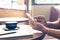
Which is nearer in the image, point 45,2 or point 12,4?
point 12,4

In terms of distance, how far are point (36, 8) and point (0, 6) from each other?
912 mm

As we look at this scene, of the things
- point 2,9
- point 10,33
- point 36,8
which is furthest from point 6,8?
point 10,33

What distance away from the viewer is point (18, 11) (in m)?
2.88

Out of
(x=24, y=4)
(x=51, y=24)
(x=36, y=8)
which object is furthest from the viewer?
(x=36, y=8)

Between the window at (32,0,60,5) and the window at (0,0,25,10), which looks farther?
the window at (32,0,60,5)

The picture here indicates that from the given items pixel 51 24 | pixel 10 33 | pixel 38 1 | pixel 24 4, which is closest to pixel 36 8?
pixel 38 1

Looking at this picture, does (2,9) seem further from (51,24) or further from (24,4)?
(51,24)

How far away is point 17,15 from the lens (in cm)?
286

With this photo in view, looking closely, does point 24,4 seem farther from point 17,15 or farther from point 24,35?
point 24,35

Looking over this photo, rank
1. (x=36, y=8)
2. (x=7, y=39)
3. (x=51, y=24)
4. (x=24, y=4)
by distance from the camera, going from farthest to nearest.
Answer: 1. (x=36, y=8)
2. (x=24, y=4)
3. (x=51, y=24)
4. (x=7, y=39)

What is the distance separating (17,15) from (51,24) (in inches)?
38.8

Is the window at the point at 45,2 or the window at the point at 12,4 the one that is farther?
the window at the point at 45,2

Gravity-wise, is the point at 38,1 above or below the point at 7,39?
above

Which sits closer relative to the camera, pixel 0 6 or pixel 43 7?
pixel 0 6
